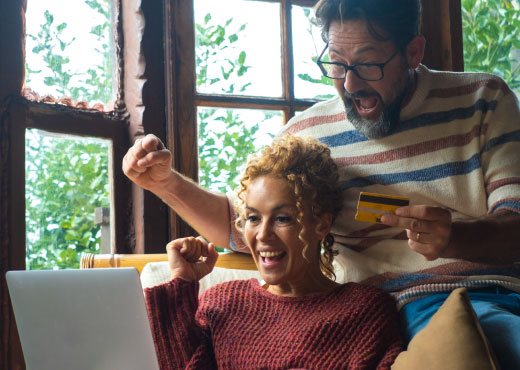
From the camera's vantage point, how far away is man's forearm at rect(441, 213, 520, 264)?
5.12 feet

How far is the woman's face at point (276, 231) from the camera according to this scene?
1.70 metres

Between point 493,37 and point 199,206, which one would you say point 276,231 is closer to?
point 199,206

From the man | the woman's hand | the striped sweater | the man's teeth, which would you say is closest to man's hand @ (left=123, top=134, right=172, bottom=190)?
the man

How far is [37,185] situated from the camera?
211 cm

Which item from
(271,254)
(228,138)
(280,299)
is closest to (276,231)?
(271,254)

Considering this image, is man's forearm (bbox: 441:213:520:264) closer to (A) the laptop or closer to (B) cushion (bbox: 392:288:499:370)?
(B) cushion (bbox: 392:288:499:370)

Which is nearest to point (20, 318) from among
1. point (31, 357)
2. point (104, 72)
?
point (31, 357)

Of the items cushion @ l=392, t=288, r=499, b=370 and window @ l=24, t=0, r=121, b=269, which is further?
window @ l=24, t=0, r=121, b=269

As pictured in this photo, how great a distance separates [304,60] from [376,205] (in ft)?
3.24

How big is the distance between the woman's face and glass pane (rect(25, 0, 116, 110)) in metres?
0.74

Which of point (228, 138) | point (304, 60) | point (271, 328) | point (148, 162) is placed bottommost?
point (271, 328)

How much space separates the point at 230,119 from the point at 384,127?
650 millimetres

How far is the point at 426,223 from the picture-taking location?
1.53 metres

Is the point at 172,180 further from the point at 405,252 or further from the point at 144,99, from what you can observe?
the point at 405,252
